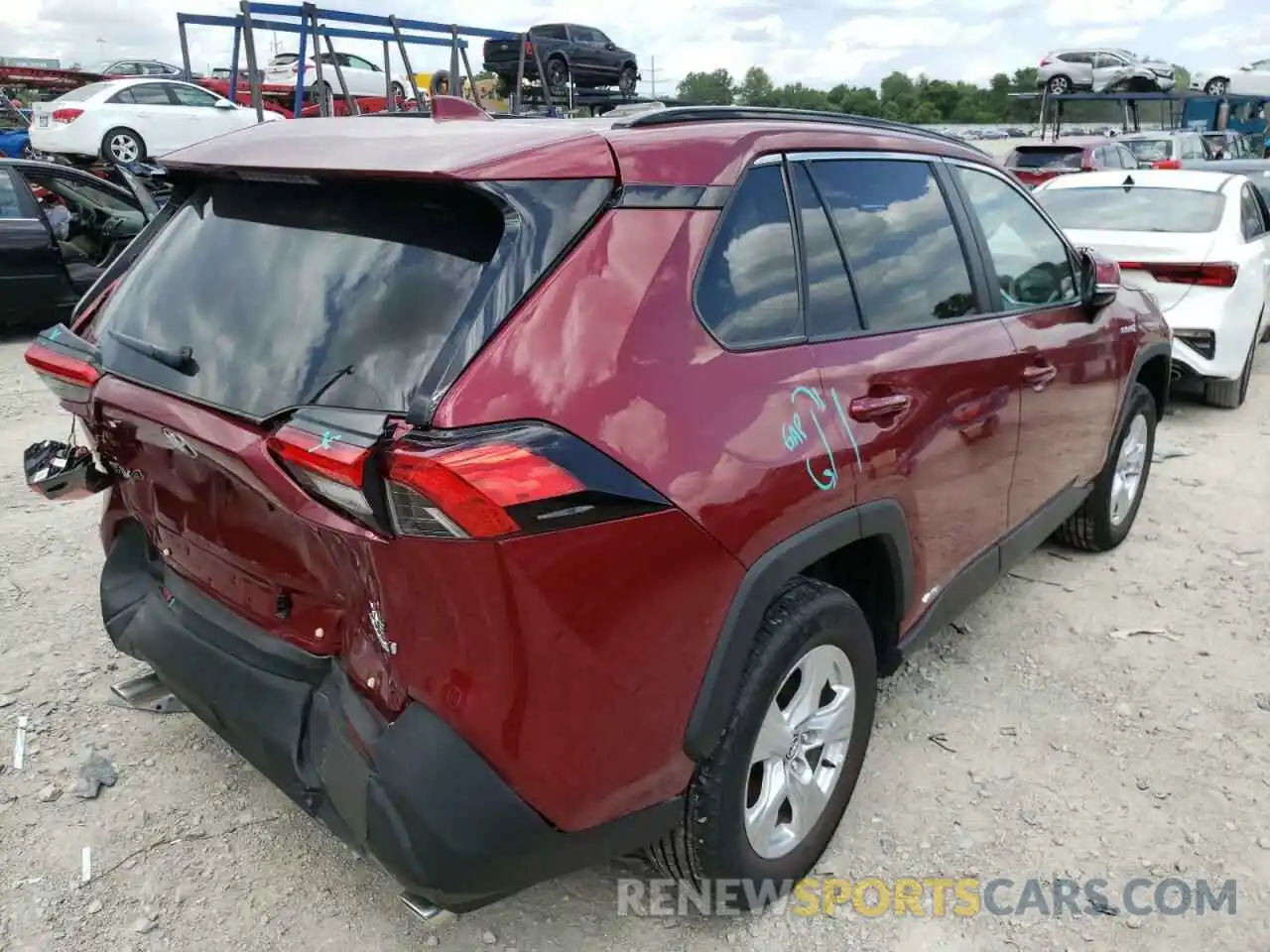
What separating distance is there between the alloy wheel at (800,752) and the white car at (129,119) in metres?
15.2

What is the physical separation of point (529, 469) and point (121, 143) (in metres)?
Answer: 16.6

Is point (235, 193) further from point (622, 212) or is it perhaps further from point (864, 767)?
point (864, 767)

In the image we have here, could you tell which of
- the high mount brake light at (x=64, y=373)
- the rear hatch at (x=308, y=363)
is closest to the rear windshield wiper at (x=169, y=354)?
the rear hatch at (x=308, y=363)

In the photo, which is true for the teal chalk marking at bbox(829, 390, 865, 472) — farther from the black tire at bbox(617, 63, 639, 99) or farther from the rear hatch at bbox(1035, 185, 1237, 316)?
the black tire at bbox(617, 63, 639, 99)

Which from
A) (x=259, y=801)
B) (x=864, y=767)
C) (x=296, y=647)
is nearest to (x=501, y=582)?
(x=296, y=647)

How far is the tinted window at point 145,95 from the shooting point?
1532 cm

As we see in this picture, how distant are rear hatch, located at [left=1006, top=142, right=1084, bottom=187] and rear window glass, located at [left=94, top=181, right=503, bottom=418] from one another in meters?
15.4

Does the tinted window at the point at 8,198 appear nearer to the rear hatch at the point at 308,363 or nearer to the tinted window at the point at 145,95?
the tinted window at the point at 145,95

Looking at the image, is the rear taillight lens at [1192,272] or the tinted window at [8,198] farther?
the tinted window at [8,198]

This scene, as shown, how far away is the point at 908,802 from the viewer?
2.84m

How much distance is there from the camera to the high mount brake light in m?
2.31

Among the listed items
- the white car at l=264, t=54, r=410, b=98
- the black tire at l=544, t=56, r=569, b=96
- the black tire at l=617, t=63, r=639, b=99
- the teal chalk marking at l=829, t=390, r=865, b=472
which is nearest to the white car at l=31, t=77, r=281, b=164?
the white car at l=264, t=54, r=410, b=98

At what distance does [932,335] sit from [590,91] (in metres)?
19.7

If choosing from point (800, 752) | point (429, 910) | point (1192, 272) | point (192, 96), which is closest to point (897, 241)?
point (800, 752)
